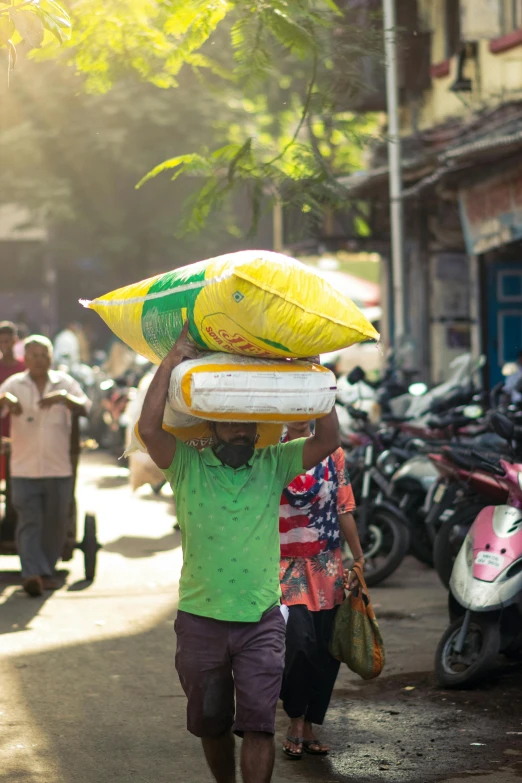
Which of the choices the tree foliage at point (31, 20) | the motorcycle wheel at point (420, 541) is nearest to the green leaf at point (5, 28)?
the tree foliage at point (31, 20)

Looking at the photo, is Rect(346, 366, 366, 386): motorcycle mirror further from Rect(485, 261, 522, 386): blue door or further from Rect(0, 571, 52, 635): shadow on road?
Rect(485, 261, 522, 386): blue door

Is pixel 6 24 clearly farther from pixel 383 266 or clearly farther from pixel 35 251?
pixel 35 251

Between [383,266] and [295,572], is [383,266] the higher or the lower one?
the higher one

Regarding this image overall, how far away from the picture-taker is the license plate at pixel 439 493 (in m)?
8.75

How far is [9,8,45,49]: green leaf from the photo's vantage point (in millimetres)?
4469

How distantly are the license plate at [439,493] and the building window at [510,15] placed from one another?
27.2ft

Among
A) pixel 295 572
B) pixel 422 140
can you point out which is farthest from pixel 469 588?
pixel 422 140

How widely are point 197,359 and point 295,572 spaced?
137 centimetres

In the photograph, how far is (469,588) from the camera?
639 cm

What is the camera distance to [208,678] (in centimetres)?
439

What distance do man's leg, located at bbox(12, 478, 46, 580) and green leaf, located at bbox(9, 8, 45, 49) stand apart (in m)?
5.07

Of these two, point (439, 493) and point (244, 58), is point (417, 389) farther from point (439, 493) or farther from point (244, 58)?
point (244, 58)

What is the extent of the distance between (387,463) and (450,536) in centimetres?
227

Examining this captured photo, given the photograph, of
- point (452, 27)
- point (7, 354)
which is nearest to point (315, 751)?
point (7, 354)
